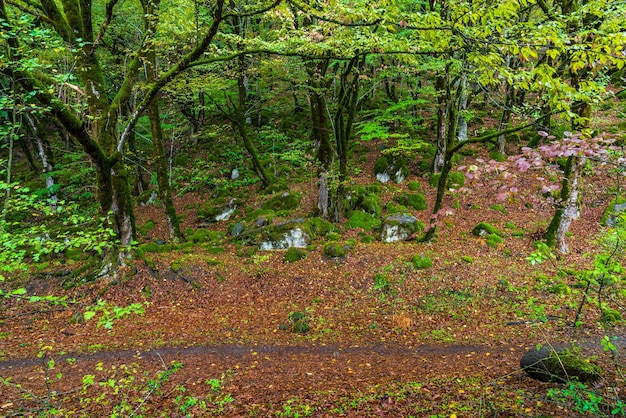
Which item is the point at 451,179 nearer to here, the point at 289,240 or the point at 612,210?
the point at 612,210

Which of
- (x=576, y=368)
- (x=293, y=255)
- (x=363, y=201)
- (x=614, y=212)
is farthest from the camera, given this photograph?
(x=363, y=201)

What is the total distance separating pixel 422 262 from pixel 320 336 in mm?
4258

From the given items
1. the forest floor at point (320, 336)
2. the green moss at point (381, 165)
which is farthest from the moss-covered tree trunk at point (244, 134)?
the green moss at point (381, 165)

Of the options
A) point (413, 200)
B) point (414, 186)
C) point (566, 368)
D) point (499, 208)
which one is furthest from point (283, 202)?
point (566, 368)

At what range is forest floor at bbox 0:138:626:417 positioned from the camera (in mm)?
4905

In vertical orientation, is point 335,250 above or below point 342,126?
below

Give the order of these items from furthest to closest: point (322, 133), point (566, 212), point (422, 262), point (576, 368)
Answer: point (322, 133) < point (566, 212) < point (422, 262) < point (576, 368)

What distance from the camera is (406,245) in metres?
11.7

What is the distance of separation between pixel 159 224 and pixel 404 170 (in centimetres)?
1218

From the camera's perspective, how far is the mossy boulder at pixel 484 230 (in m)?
12.1

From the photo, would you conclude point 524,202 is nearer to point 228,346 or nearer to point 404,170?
point 404,170

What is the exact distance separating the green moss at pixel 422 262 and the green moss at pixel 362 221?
114 inches

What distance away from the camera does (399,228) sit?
1234cm

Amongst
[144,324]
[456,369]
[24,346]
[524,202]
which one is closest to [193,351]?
[144,324]
